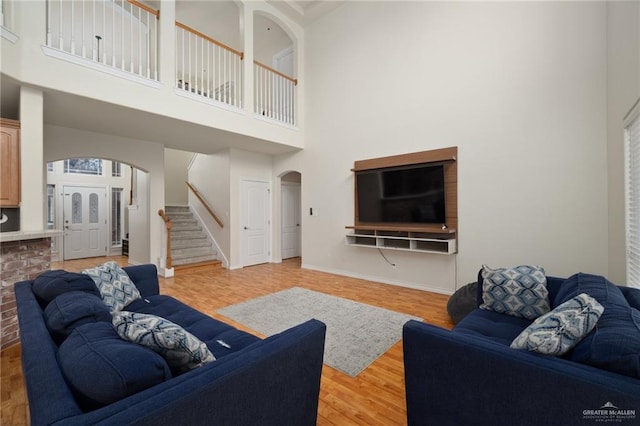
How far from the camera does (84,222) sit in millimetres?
7445

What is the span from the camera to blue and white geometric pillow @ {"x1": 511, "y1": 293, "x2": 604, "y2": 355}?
1.15m

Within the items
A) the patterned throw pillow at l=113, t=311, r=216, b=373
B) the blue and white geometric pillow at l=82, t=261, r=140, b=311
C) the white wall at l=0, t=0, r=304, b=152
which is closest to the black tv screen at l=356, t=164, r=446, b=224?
the white wall at l=0, t=0, r=304, b=152

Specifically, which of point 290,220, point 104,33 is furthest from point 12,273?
point 290,220

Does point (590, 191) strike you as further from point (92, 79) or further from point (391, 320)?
point (92, 79)

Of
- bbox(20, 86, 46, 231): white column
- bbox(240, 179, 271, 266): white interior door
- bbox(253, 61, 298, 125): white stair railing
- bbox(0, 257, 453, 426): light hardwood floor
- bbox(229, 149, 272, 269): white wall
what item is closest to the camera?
bbox(0, 257, 453, 426): light hardwood floor

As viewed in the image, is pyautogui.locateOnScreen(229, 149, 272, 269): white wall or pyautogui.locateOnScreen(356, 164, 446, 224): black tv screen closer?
pyautogui.locateOnScreen(356, 164, 446, 224): black tv screen

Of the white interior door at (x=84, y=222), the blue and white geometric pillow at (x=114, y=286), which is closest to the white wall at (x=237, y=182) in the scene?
the blue and white geometric pillow at (x=114, y=286)

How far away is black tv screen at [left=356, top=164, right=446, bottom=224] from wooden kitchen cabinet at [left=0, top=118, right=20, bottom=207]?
4622mm

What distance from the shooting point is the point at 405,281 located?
15.5ft

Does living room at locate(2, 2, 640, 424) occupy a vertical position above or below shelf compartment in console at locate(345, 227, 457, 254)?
above

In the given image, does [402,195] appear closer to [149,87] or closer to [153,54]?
[149,87]

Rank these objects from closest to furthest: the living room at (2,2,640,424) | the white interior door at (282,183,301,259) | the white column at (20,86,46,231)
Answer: the white column at (20,86,46,231), the living room at (2,2,640,424), the white interior door at (282,183,301,259)

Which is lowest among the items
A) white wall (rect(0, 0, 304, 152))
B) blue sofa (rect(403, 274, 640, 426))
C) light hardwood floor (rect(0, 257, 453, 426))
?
light hardwood floor (rect(0, 257, 453, 426))

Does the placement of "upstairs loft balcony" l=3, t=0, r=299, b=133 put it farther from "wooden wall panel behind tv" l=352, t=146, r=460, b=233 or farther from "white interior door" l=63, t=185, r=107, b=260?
"white interior door" l=63, t=185, r=107, b=260
